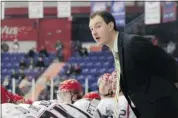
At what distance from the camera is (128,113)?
3.14m

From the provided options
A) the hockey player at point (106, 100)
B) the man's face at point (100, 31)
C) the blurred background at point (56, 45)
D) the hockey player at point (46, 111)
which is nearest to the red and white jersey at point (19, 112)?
the hockey player at point (46, 111)

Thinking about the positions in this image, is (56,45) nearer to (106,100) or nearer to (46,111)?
(106,100)

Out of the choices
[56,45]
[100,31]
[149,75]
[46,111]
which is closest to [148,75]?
[149,75]

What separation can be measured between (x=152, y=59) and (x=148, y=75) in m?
0.08

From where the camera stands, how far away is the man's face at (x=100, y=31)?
226cm

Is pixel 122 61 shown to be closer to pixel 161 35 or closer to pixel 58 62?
pixel 161 35

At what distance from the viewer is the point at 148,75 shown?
7.17 ft

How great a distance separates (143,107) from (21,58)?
14923 mm

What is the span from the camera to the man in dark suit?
217cm

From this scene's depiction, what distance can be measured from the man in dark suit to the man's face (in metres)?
0.06

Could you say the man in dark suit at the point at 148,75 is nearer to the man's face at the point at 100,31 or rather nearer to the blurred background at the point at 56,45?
the man's face at the point at 100,31

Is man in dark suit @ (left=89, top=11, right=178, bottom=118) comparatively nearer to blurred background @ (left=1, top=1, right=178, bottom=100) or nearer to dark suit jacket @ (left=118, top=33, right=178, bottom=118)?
dark suit jacket @ (left=118, top=33, right=178, bottom=118)

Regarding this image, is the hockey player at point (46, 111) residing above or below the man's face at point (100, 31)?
below

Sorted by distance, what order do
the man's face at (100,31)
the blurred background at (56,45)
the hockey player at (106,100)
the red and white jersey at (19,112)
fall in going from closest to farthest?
the red and white jersey at (19,112) < the man's face at (100,31) < the hockey player at (106,100) < the blurred background at (56,45)
